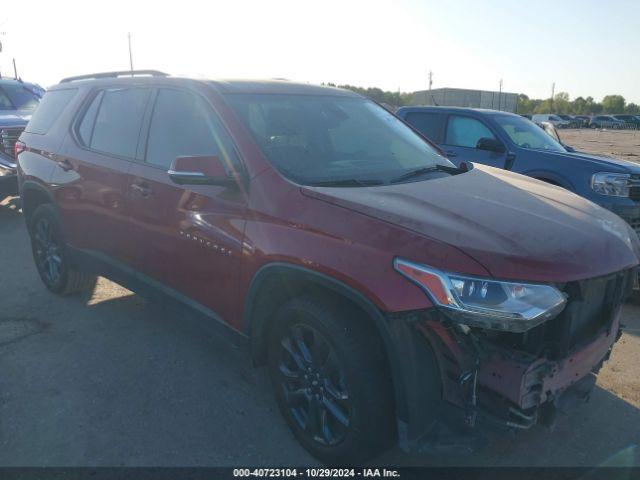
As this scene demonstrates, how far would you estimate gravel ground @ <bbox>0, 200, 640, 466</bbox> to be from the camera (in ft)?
9.10

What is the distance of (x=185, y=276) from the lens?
10.7ft

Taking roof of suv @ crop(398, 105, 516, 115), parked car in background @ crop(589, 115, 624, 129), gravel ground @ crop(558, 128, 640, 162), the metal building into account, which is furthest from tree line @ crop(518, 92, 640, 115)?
roof of suv @ crop(398, 105, 516, 115)

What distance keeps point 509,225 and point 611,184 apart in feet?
13.5

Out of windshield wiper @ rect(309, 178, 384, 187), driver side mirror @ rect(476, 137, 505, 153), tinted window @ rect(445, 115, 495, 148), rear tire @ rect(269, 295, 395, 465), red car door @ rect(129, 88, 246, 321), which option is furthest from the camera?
tinted window @ rect(445, 115, 495, 148)

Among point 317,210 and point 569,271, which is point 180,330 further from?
point 569,271

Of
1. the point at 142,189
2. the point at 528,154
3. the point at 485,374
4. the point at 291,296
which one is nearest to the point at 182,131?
the point at 142,189

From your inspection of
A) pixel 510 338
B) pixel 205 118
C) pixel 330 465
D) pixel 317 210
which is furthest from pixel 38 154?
pixel 510 338

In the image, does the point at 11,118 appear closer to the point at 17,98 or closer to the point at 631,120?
the point at 17,98

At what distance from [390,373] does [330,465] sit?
651 mm

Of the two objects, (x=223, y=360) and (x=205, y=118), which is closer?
(x=205, y=118)

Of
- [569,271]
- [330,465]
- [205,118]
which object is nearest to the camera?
[569,271]

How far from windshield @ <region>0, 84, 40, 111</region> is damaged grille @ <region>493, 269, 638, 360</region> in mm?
10117

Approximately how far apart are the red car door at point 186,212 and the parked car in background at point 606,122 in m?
68.0

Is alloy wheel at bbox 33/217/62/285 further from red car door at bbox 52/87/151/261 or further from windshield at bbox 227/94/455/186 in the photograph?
windshield at bbox 227/94/455/186
